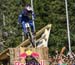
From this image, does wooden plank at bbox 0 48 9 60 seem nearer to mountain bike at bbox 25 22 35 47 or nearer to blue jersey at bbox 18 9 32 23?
mountain bike at bbox 25 22 35 47

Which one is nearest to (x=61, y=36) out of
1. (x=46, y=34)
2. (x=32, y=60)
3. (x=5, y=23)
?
(x=5, y=23)

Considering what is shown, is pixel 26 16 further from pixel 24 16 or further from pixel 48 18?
pixel 48 18

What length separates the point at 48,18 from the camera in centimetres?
3544

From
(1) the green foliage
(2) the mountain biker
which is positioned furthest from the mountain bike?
(1) the green foliage

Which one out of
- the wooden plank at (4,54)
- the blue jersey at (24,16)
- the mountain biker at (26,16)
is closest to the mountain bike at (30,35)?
the mountain biker at (26,16)

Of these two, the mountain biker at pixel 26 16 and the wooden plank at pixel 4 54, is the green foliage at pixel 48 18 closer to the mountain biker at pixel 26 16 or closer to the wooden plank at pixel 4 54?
the wooden plank at pixel 4 54

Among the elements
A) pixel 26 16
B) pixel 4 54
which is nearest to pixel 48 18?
pixel 4 54

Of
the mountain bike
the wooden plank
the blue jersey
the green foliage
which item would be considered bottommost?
the green foliage

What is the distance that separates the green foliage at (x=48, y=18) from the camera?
33.7 meters

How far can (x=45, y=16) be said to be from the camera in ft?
118

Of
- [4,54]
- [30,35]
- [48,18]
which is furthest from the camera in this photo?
[48,18]

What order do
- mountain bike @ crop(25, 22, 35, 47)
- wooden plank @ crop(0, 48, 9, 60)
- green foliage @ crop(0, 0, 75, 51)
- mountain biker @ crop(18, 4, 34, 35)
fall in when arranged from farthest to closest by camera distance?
1. green foliage @ crop(0, 0, 75, 51)
2. wooden plank @ crop(0, 48, 9, 60)
3. mountain bike @ crop(25, 22, 35, 47)
4. mountain biker @ crop(18, 4, 34, 35)

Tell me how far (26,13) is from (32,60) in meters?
1.97

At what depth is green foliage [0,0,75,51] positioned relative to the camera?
3366 cm
